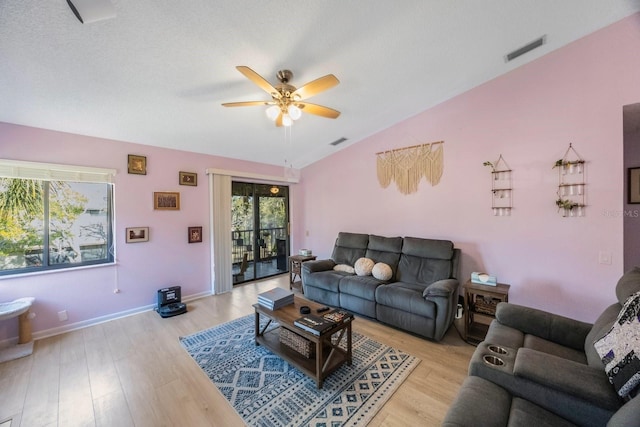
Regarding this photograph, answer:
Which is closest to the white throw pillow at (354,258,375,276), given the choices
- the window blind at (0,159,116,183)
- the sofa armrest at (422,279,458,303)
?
the sofa armrest at (422,279,458,303)

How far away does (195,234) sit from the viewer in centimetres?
400

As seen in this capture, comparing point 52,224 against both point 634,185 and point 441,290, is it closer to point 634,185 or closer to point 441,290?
point 441,290

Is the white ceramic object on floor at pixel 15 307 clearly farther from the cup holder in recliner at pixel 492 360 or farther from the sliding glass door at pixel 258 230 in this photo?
the cup holder in recliner at pixel 492 360

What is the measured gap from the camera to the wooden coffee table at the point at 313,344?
196cm

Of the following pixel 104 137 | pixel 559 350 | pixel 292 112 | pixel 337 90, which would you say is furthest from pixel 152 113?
pixel 559 350

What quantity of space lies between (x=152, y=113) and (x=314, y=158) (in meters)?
2.88

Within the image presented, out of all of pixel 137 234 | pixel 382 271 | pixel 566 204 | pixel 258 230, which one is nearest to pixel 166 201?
pixel 137 234

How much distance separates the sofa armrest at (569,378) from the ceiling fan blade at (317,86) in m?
2.23

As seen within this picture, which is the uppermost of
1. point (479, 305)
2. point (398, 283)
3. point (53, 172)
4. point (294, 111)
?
point (294, 111)

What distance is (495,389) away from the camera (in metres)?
1.31

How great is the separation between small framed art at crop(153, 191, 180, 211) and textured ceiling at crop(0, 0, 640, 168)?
0.87m

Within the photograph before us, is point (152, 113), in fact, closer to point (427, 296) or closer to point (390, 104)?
point (390, 104)

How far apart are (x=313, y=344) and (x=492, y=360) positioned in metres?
1.38

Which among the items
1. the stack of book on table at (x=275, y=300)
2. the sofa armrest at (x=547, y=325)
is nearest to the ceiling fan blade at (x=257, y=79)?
the stack of book on table at (x=275, y=300)
